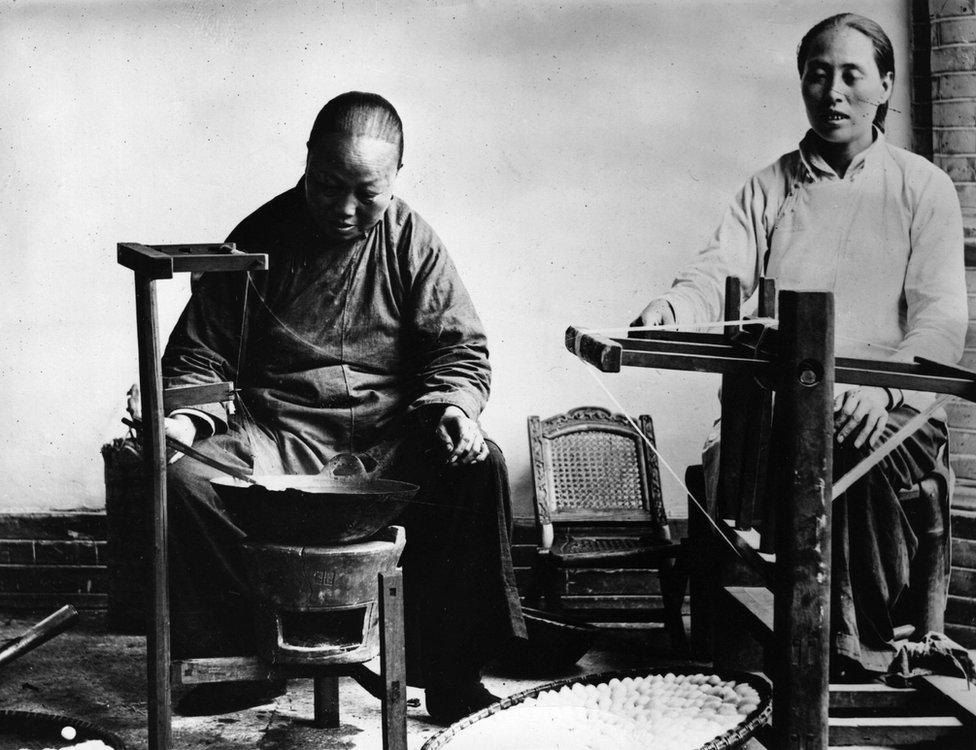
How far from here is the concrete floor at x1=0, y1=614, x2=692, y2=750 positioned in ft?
10.4

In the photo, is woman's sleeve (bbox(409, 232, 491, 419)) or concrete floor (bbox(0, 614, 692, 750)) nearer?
concrete floor (bbox(0, 614, 692, 750))

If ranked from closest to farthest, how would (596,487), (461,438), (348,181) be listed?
(461,438)
(348,181)
(596,487)

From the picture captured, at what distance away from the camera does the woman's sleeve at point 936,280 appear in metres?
3.76

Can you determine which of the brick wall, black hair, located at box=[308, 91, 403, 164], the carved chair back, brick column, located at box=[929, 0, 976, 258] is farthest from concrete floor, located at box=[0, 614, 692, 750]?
brick column, located at box=[929, 0, 976, 258]

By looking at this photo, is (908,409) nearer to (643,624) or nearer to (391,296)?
(643,624)

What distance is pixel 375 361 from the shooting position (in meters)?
3.60

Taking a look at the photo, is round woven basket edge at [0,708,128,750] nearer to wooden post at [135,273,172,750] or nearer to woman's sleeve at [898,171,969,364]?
wooden post at [135,273,172,750]

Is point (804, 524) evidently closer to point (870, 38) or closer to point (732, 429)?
point (732, 429)

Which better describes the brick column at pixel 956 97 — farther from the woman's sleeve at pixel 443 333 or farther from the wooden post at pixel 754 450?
the woman's sleeve at pixel 443 333

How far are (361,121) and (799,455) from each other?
6.15ft

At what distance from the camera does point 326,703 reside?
10.8 feet

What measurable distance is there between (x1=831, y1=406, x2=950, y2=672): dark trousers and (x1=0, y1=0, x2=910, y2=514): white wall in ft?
3.05

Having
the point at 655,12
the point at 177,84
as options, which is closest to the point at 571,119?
the point at 655,12

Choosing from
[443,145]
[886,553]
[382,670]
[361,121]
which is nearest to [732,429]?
[886,553]
